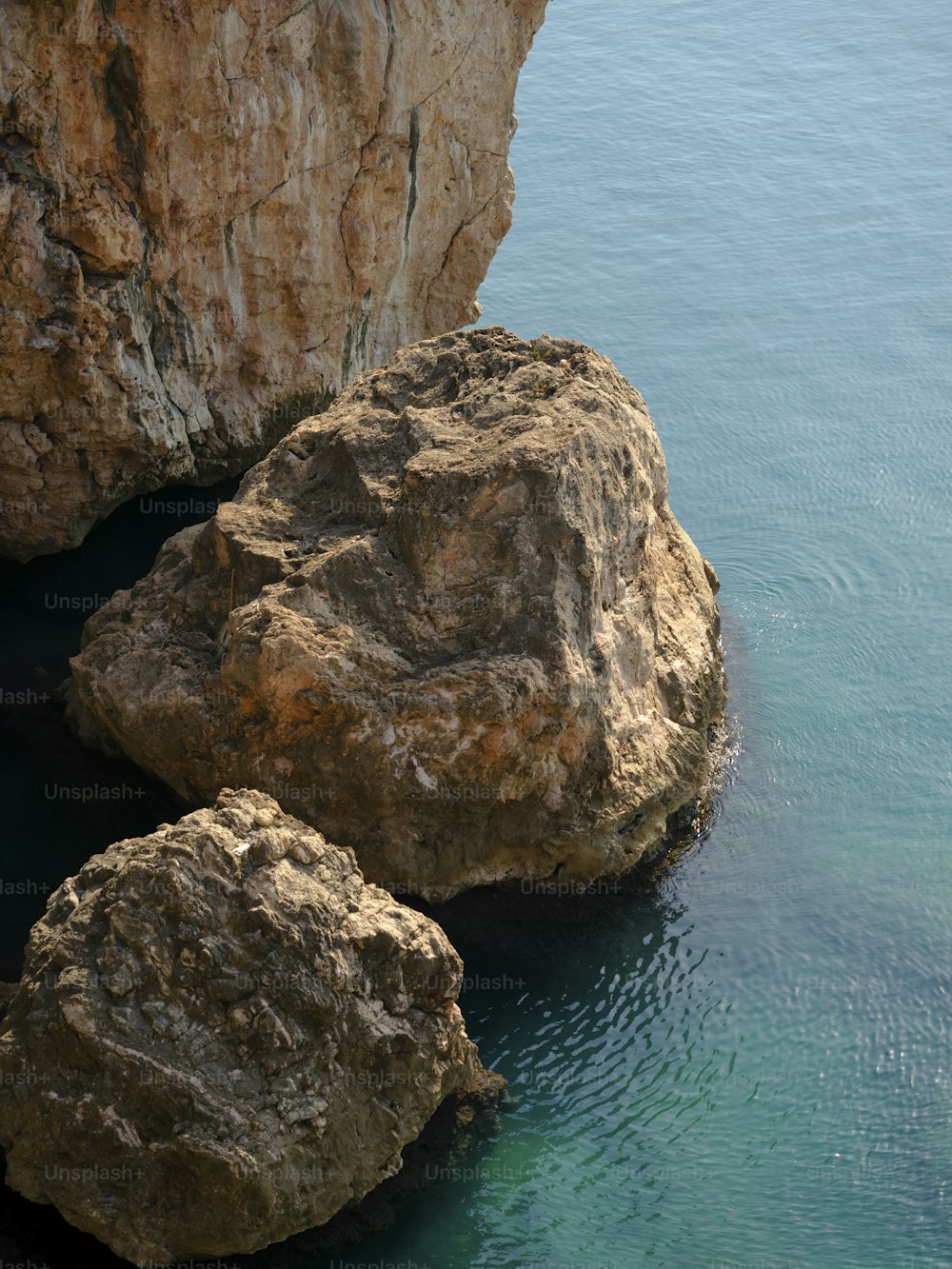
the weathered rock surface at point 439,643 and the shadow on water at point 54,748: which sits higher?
the weathered rock surface at point 439,643

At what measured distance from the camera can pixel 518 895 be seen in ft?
22.5

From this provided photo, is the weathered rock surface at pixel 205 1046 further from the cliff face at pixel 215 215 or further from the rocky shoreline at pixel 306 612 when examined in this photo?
the cliff face at pixel 215 215

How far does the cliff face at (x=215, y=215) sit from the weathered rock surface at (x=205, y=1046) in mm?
3673

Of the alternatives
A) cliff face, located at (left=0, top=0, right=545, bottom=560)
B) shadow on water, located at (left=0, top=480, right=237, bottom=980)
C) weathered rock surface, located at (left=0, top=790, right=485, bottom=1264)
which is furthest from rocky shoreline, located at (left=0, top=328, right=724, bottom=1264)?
cliff face, located at (left=0, top=0, right=545, bottom=560)

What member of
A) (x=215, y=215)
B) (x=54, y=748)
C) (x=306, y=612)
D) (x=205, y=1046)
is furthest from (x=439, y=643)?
(x=215, y=215)

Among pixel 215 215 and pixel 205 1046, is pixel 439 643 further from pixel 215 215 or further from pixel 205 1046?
pixel 215 215

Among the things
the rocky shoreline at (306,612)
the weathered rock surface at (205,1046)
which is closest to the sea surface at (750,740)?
the rocky shoreline at (306,612)

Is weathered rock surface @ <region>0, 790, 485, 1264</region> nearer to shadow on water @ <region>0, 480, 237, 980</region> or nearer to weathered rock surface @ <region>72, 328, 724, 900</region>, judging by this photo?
weathered rock surface @ <region>72, 328, 724, 900</region>

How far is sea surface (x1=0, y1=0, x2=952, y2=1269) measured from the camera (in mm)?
5707

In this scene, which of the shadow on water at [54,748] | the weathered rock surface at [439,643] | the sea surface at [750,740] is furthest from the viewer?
the shadow on water at [54,748]

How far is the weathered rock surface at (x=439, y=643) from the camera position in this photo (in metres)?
6.21

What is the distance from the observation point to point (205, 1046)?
4957mm

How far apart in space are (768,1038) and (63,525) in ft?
16.0

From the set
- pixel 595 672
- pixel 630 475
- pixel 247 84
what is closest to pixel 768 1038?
pixel 595 672
